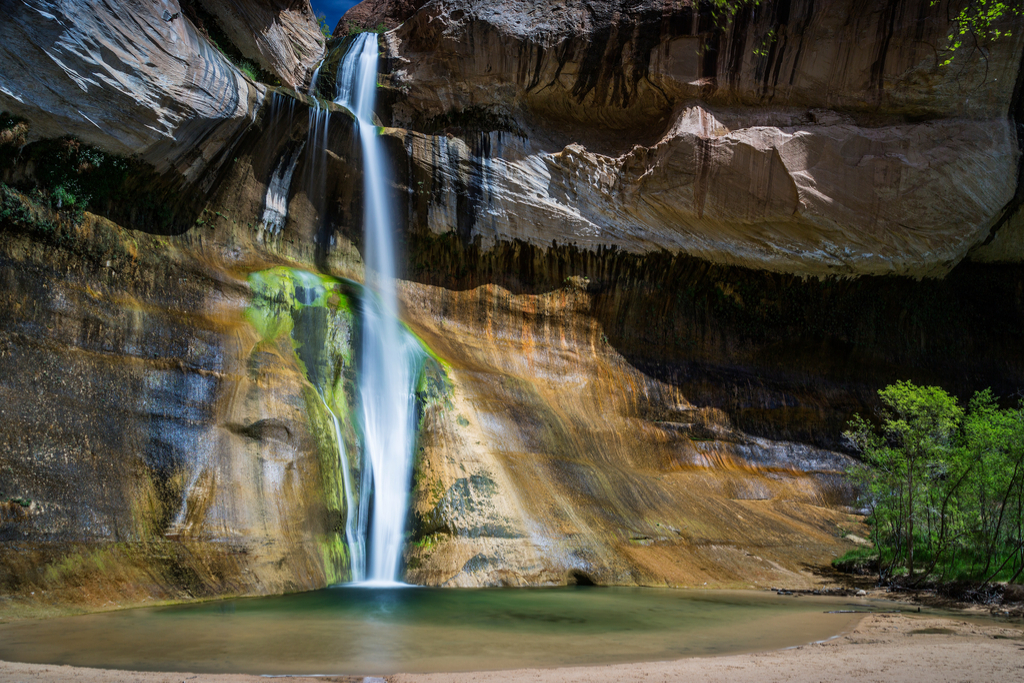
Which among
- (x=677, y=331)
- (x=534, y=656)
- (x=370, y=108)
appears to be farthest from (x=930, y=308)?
(x=534, y=656)

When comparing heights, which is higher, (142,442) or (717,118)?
(717,118)

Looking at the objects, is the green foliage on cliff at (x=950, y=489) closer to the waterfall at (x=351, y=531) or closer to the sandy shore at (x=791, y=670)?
the sandy shore at (x=791, y=670)

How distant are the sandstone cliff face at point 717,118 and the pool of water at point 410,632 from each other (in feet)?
42.6

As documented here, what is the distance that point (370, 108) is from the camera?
2061 centimetres

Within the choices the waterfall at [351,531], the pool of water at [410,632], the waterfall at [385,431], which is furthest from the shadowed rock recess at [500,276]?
the pool of water at [410,632]

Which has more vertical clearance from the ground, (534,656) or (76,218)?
(76,218)

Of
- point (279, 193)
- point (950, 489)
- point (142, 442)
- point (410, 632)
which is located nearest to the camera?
point (410, 632)

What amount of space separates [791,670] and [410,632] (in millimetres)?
3950

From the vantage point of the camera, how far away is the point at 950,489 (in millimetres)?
13055

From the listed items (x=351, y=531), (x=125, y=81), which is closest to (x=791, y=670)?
(x=351, y=531)

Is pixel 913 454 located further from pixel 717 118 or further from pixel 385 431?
pixel 717 118

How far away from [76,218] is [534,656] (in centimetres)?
1268

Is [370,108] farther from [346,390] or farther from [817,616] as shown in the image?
[817,616]

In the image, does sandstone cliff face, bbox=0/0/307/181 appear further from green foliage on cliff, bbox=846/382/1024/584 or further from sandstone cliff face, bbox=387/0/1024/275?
green foliage on cliff, bbox=846/382/1024/584
